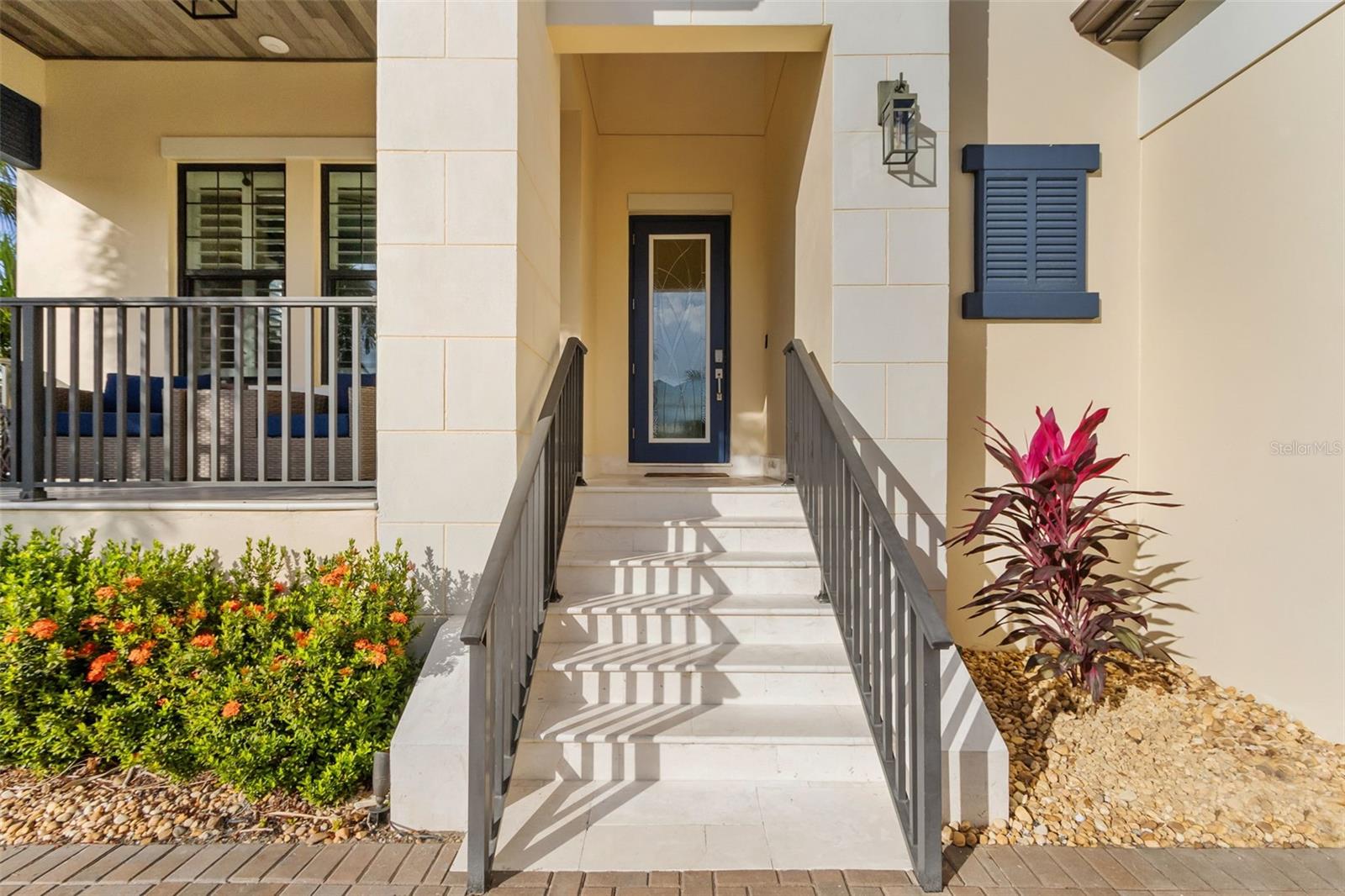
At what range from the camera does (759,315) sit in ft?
17.3

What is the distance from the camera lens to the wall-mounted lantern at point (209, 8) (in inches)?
151

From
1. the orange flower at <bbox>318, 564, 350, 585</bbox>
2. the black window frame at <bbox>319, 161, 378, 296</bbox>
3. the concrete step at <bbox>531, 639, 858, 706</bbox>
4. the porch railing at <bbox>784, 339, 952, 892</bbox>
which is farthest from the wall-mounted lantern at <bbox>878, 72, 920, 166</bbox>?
the black window frame at <bbox>319, 161, 378, 296</bbox>

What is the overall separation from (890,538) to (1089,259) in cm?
241

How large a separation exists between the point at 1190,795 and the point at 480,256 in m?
3.20

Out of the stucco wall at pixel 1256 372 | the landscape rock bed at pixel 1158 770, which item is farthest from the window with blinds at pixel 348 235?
the stucco wall at pixel 1256 372

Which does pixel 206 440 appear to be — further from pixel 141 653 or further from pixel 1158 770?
pixel 1158 770

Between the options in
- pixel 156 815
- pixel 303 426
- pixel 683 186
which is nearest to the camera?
pixel 156 815

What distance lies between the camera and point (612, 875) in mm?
1897

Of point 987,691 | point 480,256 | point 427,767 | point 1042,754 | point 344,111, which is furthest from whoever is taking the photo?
point 344,111

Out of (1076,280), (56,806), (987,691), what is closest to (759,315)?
(1076,280)

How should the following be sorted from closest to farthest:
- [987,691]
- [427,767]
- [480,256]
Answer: [427,767] < [480,256] < [987,691]

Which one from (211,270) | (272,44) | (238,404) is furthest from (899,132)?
(211,270)

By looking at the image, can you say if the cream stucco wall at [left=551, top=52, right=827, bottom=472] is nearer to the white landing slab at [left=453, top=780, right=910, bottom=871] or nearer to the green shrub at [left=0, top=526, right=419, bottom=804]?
the green shrub at [left=0, top=526, right=419, bottom=804]

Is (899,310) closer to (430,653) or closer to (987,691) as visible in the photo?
(987,691)
